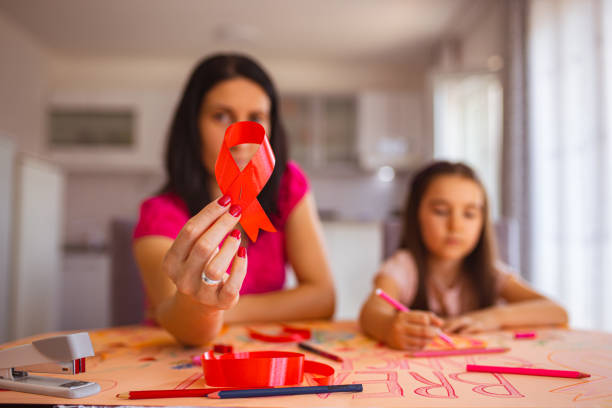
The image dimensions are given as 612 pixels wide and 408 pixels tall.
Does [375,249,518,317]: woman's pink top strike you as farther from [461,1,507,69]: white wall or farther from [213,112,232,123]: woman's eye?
[461,1,507,69]: white wall

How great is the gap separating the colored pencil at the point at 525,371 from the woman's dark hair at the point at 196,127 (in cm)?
62

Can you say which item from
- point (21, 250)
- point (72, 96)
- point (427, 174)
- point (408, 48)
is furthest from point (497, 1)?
point (72, 96)

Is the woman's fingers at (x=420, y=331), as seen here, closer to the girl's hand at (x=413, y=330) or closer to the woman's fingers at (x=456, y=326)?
the girl's hand at (x=413, y=330)

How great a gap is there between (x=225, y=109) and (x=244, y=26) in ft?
11.2

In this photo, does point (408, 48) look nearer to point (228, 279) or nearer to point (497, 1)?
point (497, 1)

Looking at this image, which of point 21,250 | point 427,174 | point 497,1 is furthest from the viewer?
point 497,1

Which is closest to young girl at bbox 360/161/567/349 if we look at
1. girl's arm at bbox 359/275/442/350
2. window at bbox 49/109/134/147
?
girl's arm at bbox 359/275/442/350

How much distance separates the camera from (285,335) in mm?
910

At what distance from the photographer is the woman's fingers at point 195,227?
53 centimetres

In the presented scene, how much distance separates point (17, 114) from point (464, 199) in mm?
4286

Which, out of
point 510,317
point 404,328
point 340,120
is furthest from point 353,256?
point 404,328

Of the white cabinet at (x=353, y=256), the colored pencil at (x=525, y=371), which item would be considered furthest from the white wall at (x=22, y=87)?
the colored pencil at (x=525, y=371)

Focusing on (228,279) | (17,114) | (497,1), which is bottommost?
(228,279)

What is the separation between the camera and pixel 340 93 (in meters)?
5.00
